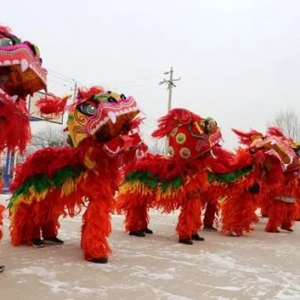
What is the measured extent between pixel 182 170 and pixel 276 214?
2696 mm

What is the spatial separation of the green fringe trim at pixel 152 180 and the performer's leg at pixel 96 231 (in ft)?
5.40

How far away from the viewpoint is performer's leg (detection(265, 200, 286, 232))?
25.3ft

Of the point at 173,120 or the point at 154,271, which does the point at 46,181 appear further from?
the point at 173,120

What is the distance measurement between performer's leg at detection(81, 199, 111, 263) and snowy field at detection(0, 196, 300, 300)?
12 centimetres

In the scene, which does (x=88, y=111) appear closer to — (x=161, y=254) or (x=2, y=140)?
(x=2, y=140)

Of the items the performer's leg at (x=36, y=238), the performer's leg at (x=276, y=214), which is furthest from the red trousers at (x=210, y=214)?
the performer's leg at (x=36, y=238)

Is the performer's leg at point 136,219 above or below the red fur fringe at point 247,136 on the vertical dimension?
below

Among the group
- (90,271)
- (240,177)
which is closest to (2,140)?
(90,271)

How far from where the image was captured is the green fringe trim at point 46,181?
478 centimetres

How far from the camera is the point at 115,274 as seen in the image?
406 centimetres

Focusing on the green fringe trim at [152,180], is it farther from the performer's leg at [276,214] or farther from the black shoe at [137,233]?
the performer's leg at [276,214]

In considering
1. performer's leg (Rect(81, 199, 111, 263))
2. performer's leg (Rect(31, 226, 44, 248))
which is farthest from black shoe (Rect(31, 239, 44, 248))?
performer's leg (Rect(81, 199, 111, 263))

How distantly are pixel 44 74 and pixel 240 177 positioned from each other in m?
4.10

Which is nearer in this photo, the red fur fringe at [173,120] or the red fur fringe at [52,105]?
the red fur fringe at [52,105]
